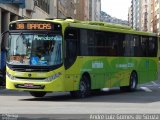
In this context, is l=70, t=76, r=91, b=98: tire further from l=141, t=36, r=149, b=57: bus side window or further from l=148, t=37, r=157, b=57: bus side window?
l=148, t=37, r=157, b=57: bus side window

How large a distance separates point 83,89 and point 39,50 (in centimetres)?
289

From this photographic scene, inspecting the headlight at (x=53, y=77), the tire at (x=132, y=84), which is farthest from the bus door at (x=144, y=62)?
the headlight at (x=53, y=77)

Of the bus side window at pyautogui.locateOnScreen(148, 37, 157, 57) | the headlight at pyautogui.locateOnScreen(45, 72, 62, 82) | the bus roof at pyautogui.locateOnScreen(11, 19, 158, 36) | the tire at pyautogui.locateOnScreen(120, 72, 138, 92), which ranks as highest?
the bus roof at pyautogui.locateOnScreen(11, 19, 158, 36)

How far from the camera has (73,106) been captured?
18.5m

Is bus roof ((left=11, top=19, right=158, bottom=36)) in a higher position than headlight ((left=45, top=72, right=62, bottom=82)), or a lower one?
higher

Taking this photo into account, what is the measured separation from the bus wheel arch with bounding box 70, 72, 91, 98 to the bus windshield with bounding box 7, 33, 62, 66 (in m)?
1.94

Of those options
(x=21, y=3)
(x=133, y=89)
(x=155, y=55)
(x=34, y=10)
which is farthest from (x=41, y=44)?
(x=34, y=10)

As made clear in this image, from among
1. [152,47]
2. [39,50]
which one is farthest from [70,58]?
[152,47]

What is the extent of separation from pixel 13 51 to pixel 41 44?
116 cm

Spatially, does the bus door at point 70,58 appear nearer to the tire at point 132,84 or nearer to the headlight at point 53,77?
the headlight at point 53,77

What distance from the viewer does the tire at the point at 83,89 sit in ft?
74.8

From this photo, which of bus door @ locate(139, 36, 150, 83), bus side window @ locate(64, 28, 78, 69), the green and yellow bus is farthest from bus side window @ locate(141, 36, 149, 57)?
bus side window @ locate(64, 28, 78, 69)

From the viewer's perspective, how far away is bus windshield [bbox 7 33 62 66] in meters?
21.2

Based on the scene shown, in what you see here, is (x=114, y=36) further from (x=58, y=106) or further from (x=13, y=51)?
(x=58, y=106)
